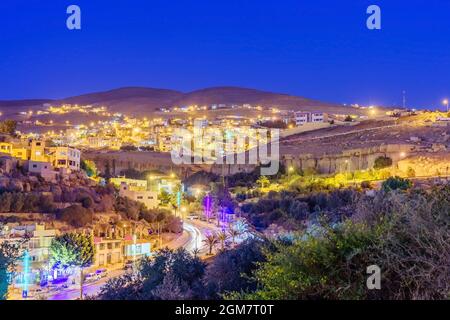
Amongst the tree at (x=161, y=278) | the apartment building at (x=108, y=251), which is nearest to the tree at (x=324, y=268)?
the tree at (x=161, y=278)

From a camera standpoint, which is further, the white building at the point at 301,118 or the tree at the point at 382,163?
the white building at the point at 301,118

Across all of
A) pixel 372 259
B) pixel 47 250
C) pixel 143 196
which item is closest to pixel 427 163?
pixel 143 196

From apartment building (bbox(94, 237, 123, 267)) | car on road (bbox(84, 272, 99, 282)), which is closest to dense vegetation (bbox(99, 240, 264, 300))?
car on road (bbox(84, 272, 99, 282))

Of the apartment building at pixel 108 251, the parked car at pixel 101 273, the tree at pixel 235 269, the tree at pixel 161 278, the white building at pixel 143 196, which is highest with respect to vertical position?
the white building at pixel 143 196

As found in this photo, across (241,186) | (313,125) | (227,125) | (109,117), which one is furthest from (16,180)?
(109,117)

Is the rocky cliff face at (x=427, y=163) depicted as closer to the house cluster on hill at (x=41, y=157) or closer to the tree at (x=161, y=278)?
the house cluster on hill at (x=41, y=157)
